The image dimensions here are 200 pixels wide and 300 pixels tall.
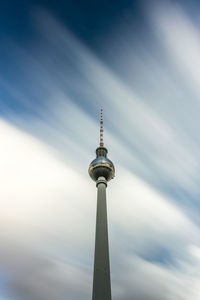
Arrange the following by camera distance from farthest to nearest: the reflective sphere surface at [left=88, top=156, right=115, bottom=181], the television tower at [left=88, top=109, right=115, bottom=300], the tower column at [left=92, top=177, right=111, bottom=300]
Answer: the reflective sphere surface at [left=88, top=156, right=115, bottom=181] → the television tower at [left=88, top=109, right=115, bottom=300] → the tower column at [left=92, top=177, right=111, bottom=300]

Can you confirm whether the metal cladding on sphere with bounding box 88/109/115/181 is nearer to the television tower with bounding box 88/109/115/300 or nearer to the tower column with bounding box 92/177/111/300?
the television tower with bounding box 88/109/115/300

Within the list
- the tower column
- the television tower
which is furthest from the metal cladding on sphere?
the tower column

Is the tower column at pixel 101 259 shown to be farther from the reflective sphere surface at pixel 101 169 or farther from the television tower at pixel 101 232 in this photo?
the reflective sphere surface at pixel 101 169

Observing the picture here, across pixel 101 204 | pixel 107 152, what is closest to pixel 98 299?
pixel 101 204

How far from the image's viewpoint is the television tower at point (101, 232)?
159 ft

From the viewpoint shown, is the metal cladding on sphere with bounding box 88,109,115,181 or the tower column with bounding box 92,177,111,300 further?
the metal cladding on sphere with bounding box 88,109,115,181

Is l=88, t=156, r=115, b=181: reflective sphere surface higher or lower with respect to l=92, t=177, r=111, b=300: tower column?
higher

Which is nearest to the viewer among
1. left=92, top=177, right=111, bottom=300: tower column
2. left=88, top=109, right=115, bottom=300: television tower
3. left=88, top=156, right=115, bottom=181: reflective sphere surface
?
left=92, top=177, right=111, bottom=300: tower column

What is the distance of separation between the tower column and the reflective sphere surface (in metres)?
7.04

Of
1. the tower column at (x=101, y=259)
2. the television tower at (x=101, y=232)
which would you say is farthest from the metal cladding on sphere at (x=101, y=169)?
the tower column at (x=101, y=259)

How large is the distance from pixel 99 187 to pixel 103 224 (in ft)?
38.4

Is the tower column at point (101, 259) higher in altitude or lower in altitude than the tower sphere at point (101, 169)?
lower

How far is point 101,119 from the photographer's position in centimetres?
9256

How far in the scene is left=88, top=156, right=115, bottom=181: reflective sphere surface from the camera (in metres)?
71.4
